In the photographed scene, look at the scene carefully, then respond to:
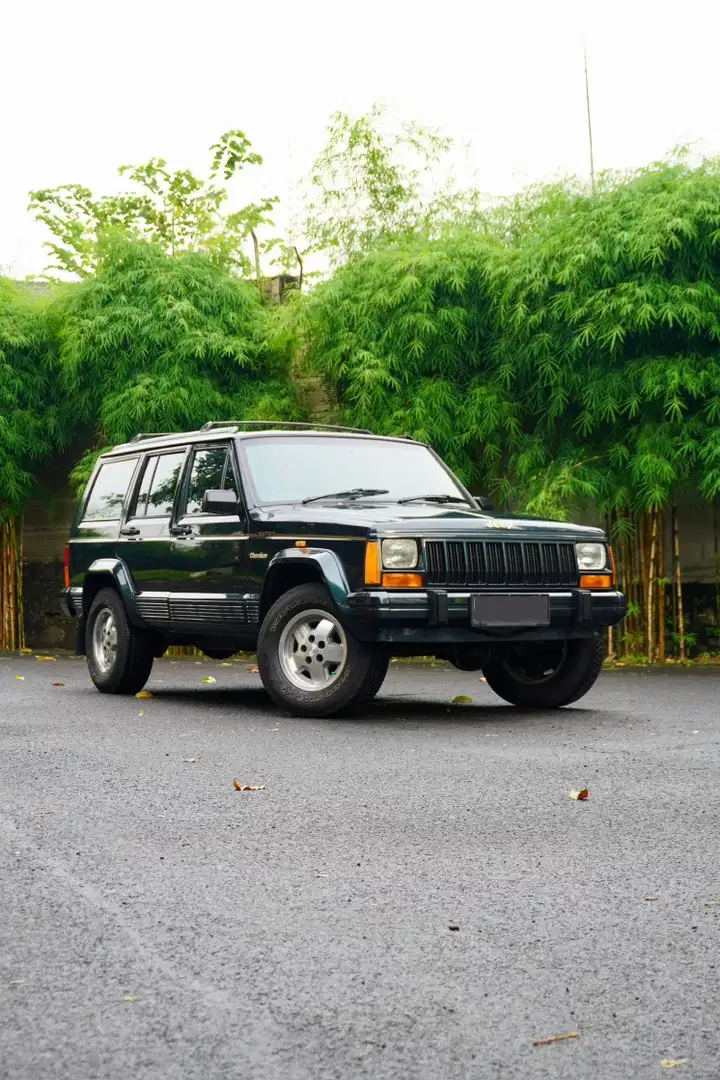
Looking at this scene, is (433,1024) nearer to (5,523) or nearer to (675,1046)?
(675,1046)

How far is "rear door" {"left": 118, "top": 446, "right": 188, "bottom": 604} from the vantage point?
10609mm

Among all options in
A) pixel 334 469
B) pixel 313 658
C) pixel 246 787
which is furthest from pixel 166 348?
pixel 246 787

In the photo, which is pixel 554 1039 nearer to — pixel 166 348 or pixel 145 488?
pixel 145 488

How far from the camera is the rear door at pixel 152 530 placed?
1061 centimetres

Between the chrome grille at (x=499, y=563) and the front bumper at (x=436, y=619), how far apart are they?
0.11 metres

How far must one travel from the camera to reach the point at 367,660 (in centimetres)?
889

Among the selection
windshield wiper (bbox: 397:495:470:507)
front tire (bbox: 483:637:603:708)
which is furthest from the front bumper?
windshield wiper (bbox: 397:495:470:507)

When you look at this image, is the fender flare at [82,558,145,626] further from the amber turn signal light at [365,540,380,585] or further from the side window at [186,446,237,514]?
the amber turn signal light at [365,540,380,585]

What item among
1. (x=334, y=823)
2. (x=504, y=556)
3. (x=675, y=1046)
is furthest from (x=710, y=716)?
(x=675, y=1046)

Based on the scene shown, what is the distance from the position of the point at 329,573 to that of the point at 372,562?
1.05 feet

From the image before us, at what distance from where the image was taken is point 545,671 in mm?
10117

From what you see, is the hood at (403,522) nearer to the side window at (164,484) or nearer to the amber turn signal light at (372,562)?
the amber turn signal light at (372,562)

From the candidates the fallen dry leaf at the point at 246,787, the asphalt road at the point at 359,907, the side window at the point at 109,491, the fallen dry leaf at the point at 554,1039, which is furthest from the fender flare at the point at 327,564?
the fallen dry leaf at the point at 554,1039

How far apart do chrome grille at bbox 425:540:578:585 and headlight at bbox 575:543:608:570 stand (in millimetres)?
77
